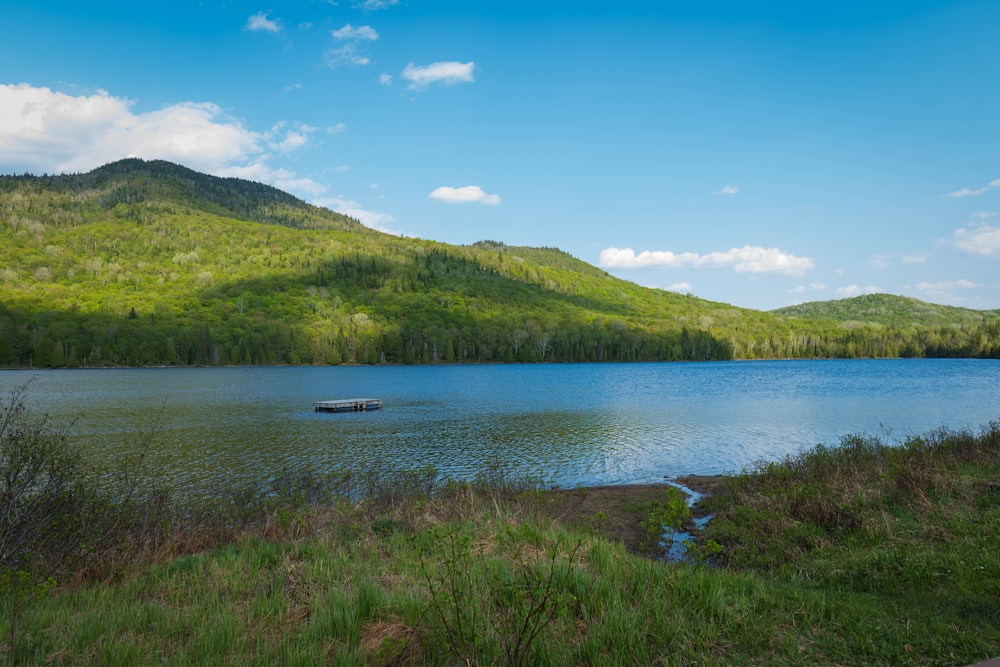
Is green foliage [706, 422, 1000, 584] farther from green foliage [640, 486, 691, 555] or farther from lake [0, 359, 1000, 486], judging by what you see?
lake [0, 359, 1000, 486]

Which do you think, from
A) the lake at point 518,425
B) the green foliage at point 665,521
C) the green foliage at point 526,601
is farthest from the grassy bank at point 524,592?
the lake at point 518,425

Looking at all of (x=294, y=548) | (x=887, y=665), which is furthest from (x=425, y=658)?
(x=294, y=548)

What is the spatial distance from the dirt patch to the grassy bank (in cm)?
303

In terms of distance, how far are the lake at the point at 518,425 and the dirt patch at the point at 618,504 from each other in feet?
7.94

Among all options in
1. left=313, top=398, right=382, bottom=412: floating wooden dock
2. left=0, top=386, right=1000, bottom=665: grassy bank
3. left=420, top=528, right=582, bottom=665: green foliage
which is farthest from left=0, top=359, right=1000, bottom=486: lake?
left=420, top=528, right=582, bottom=665: green foliage

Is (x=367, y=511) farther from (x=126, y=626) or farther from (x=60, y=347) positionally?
(x=60, y=347)

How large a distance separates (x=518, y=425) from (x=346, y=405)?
23.3 meters

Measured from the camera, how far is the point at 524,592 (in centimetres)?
646

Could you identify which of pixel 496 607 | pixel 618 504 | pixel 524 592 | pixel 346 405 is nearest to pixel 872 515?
pixel 618 504

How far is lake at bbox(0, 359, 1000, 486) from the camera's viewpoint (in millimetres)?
30547

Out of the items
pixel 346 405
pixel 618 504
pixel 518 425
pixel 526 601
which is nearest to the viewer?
pixel 526 601

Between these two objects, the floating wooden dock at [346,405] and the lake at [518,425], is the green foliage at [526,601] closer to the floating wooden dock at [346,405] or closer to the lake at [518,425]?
the lake at [518,425]

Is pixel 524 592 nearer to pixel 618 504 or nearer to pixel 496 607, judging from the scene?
pixel 496 607

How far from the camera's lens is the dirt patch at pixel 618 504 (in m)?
16.2
